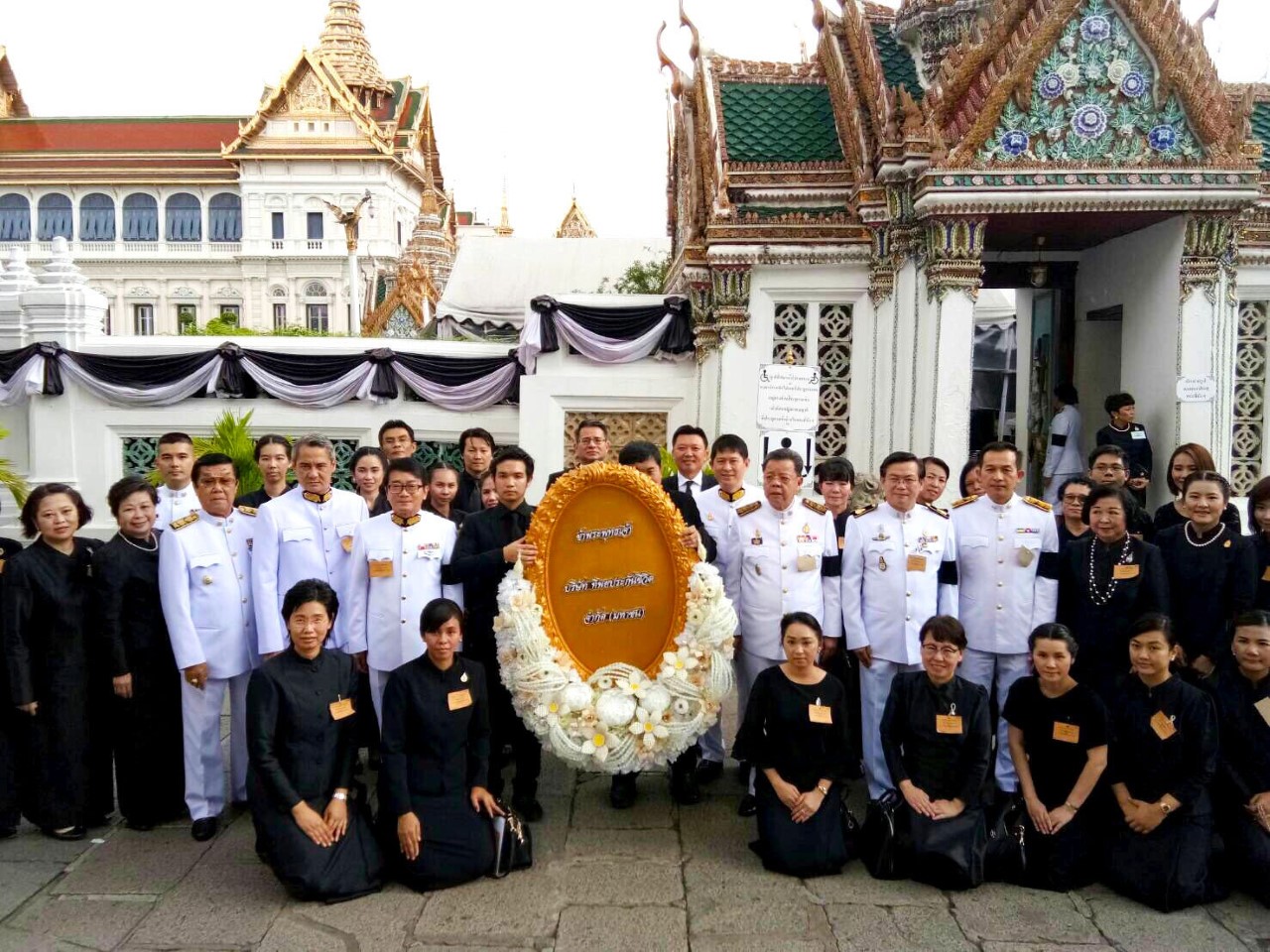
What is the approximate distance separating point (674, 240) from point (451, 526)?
8338mm

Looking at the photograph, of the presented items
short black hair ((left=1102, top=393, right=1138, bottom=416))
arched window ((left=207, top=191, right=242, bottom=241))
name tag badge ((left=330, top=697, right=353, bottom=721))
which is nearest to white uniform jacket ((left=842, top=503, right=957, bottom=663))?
name tag badge ((left=330, top=697, right=353, bottom=721))

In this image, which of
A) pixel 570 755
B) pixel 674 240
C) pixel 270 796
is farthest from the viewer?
pixel 674 240

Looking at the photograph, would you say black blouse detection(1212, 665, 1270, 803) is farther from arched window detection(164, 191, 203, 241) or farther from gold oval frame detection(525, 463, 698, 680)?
arched window detection(164, 191, 203, 241)

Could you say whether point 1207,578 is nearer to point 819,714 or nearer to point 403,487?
point 819,714

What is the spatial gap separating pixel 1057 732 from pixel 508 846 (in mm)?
2423

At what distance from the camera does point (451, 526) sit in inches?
204

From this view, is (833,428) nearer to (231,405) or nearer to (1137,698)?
(1137,698)

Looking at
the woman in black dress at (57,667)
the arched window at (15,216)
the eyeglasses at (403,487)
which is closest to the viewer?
the woman in black dress at (57,667)

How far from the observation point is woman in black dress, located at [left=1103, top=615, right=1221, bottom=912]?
409cm

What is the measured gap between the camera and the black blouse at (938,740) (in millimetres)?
4344

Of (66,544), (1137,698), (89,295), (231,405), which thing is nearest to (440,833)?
(66,544)

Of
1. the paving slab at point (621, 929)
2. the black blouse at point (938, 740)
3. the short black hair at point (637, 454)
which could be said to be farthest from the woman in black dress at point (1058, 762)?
the short black hair at point (637, 454)

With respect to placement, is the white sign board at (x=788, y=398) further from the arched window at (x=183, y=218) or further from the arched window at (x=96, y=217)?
the arched window at (x=96, y=217)

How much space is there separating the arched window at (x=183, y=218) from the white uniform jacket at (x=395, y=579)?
47289mm
